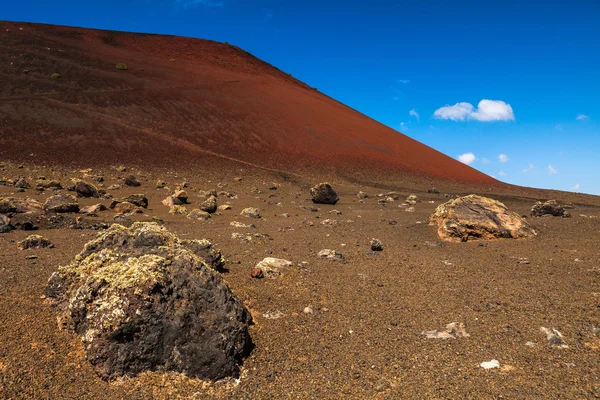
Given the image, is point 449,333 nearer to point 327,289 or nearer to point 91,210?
point 327,289

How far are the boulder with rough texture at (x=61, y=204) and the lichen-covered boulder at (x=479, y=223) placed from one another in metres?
9.33

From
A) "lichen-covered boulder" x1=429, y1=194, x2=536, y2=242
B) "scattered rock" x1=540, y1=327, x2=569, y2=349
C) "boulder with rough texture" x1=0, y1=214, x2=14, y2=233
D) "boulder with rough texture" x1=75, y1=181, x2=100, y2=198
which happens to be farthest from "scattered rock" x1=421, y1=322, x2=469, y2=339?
"boulder with rough texture" x1=75, y1=181, x2=100, y2=198

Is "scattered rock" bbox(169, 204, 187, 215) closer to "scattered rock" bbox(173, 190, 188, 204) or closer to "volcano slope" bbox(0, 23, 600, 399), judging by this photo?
"volcano slope" bbox(0, 23, 600, 399)

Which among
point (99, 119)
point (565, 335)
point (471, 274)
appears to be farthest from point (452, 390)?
point (99, 119)

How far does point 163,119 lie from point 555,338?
26062 millimetres

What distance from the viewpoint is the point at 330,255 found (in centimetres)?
697

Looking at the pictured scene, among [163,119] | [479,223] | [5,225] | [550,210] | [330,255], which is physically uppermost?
[163,119]

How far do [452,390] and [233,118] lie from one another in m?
27.4

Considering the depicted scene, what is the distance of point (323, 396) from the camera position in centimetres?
311

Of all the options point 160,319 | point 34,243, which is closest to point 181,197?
point 34,243

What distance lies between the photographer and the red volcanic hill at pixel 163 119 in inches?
854

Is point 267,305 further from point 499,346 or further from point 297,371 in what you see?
point 499,346

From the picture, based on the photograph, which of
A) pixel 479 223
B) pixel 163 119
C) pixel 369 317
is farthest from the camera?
pixel 163 119

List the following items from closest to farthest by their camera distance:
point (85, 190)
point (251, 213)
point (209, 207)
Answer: point (251, 213) → point (209, 207) → point (85, 190)
